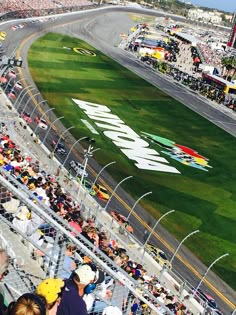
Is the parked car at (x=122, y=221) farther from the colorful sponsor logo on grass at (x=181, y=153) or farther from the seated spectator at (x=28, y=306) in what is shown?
the seated spectator at (x=28, y=306)

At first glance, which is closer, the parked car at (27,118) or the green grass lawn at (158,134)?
the green grass lawn at (158,134)

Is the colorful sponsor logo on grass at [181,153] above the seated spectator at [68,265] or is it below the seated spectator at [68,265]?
below

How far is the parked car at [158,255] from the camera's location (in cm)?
3069

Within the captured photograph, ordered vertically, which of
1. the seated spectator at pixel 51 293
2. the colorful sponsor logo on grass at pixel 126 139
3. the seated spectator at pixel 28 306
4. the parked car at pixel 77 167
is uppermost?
the seated spectator at pixel 28 306

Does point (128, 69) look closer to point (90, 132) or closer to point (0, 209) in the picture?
point (90, 132)

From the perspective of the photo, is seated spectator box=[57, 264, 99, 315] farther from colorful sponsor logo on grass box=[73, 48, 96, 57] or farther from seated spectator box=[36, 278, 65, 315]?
colorful sponsor logo on grass box=[73, 48, 96, 57]

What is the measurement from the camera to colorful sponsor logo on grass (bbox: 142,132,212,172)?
54.6m

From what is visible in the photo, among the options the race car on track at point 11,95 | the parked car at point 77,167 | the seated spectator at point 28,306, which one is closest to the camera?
the seated spectator at point 28,306

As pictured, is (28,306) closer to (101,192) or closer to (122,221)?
(122,221)

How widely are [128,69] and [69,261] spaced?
3413 inches

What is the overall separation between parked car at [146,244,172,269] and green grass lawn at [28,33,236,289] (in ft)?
11.6

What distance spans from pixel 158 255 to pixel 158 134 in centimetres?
3196

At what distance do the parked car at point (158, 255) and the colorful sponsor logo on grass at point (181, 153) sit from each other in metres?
22.0

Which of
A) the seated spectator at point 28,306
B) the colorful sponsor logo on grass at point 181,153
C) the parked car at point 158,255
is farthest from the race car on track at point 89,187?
the seated spectator at point 28,306
